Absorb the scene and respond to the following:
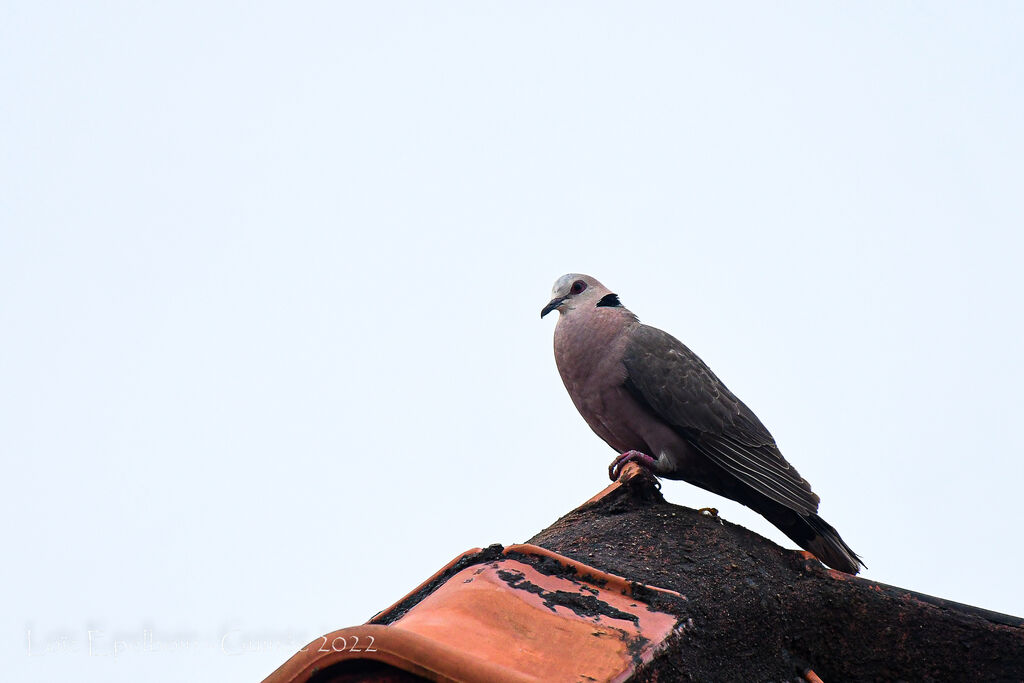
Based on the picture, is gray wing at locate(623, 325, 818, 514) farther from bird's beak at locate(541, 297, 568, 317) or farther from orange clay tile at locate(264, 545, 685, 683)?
orange clay tile at locate(264, 545, 685, 683)

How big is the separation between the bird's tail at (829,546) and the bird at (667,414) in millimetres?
119

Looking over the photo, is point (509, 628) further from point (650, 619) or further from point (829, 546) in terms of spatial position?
point (829, 546)

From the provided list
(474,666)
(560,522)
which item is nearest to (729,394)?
(560,522)

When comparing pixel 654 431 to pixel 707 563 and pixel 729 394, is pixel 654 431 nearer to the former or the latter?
pixel 729 394

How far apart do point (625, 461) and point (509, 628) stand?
178 centimetres

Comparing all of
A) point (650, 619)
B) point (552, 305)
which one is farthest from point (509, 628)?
point (552, 305)

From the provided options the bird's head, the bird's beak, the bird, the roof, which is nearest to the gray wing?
the bird

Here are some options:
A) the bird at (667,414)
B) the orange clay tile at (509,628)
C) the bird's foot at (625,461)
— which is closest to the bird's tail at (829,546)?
the bird at (667,414)

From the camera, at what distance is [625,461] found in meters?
4.31

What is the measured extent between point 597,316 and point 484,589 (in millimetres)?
2227

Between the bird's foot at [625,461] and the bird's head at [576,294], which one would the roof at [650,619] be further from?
the bird's head at [576,294]

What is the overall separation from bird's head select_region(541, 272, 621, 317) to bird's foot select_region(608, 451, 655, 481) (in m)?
0.91

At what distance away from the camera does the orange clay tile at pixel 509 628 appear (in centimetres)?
222

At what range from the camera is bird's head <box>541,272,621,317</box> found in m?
5.05
